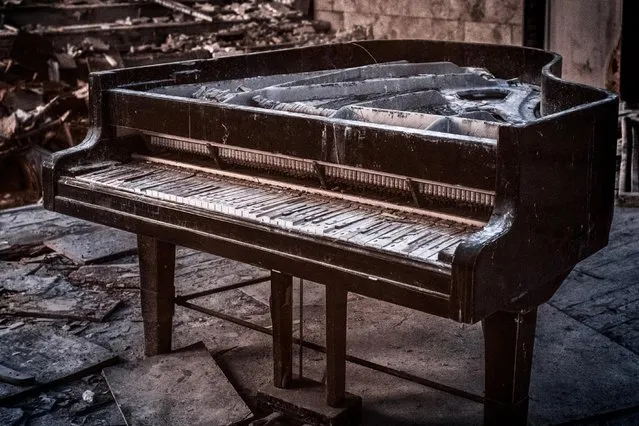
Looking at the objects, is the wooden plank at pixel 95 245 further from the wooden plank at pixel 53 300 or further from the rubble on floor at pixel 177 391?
the rubble on floor at pixel 177 391

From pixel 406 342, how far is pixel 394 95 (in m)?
1.27

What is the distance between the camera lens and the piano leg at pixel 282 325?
3.43 metres

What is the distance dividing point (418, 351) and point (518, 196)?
193 cm

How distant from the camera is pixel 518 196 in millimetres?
2631

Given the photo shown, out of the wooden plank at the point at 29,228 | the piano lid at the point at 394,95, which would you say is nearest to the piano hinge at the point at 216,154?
the piano lid at the point at 394,95

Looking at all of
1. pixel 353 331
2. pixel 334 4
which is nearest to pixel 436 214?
pixel 353 331

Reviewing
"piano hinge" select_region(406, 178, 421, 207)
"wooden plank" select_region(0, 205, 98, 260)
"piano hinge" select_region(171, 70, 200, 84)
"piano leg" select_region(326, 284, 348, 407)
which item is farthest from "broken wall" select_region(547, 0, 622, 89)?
"piano hinge" select_region(406, 178, 421, 207)

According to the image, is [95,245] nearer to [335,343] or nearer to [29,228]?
[29,228]

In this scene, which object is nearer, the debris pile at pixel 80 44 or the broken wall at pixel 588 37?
the broken wall at pixel 588 37

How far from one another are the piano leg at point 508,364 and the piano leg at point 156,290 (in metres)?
1.55

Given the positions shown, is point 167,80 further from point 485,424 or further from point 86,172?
point 485,424

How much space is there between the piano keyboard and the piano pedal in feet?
2.80

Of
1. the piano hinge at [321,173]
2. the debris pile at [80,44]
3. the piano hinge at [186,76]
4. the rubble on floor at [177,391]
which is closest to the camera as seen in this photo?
the piano hinge at [321,173]

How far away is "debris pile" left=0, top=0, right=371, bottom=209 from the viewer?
835 centimetres
